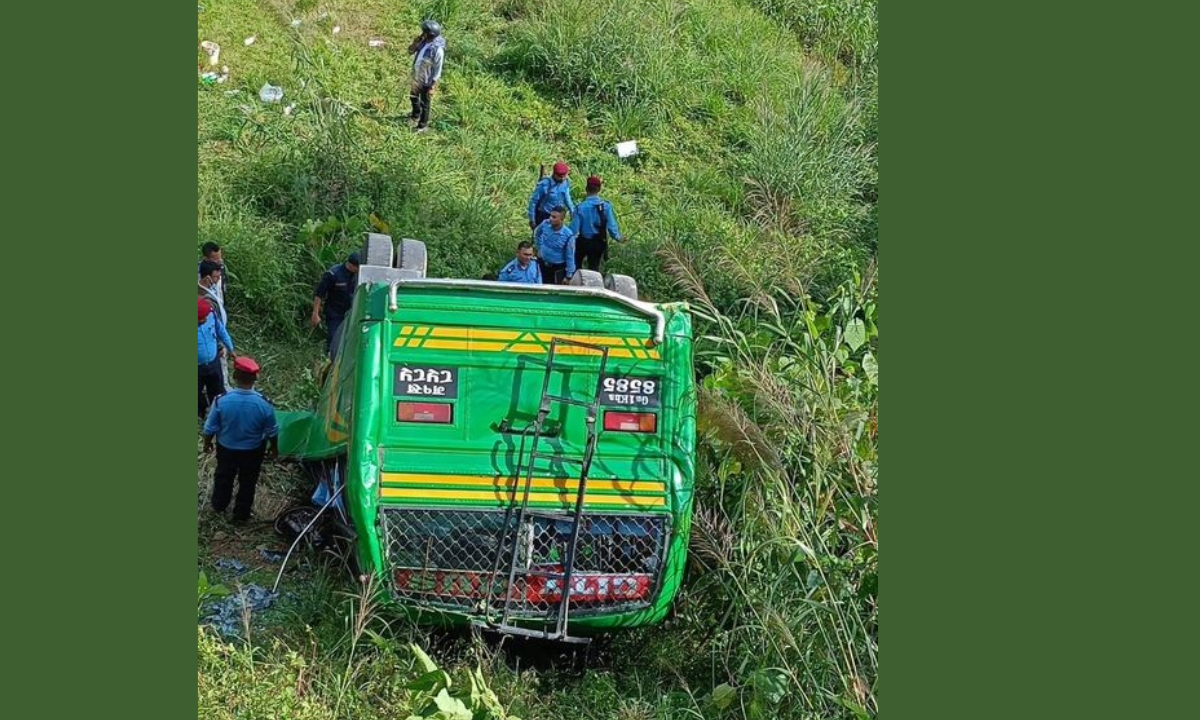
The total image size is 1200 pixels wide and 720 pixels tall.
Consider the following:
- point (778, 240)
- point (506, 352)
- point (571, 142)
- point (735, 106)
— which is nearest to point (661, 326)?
point (506, 352)

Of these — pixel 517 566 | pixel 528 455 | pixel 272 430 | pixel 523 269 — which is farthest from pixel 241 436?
pixel 523 269

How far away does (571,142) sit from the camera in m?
16.8

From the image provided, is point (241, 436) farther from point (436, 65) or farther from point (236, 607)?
point (436, 65)

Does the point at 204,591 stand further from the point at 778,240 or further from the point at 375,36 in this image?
the point at 375,36

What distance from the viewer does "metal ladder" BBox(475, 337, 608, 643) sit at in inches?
333

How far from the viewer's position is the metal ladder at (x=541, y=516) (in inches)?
333

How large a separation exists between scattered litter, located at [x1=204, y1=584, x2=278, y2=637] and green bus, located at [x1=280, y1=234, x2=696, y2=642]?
2.29 ft

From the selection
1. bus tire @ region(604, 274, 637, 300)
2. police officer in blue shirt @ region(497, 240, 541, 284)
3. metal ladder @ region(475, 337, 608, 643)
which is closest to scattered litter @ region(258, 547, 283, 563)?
metal ladder @ region(475, 337, 608, 643)

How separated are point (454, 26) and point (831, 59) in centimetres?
463

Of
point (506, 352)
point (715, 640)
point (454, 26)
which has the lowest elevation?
point (715, 640)

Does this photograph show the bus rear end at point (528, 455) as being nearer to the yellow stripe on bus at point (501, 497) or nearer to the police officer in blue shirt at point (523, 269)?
the yellow stripe on bus at point (501, 497)

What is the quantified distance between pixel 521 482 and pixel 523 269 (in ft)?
10.8

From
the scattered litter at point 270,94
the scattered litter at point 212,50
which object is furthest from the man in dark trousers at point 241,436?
the scattered litter at point 212,50

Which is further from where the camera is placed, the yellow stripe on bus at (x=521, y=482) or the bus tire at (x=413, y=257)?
the bus tire at (x=413, y=257)
